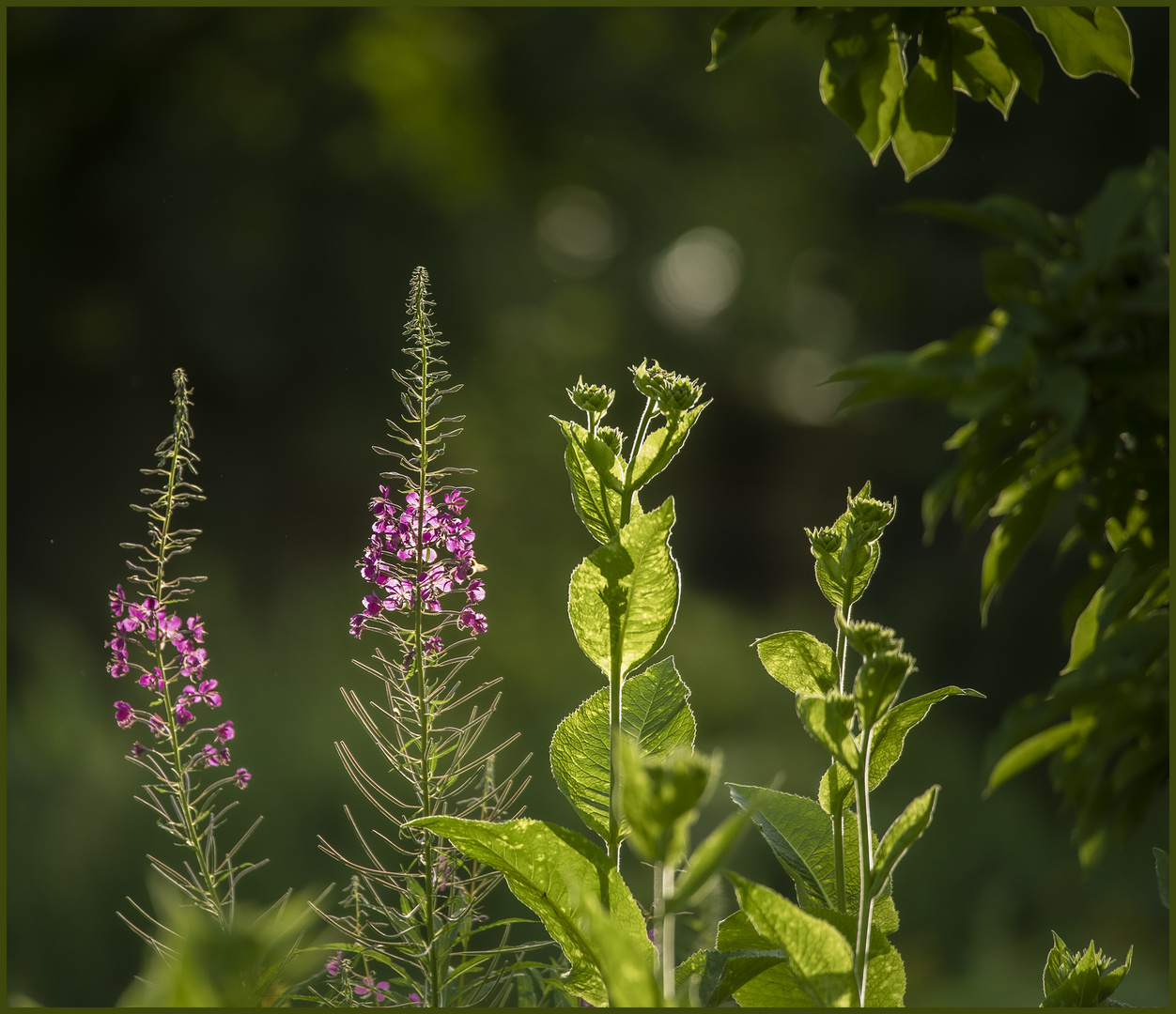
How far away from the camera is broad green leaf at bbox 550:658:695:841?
1.49 ft

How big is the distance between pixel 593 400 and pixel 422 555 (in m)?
0.12

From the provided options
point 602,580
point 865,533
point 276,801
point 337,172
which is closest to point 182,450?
point 602,580

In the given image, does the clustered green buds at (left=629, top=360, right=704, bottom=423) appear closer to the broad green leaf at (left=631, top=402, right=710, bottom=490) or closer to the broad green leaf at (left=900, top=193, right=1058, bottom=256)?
the broad green leaf at (left=631, top=402, right=710, bottom=490)

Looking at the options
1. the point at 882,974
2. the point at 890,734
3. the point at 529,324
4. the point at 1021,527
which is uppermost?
the point at 529,324

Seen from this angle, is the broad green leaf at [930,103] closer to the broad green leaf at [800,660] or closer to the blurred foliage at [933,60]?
the blurred foliage at [933,60]

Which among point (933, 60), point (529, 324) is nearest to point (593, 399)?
point (933, 60)

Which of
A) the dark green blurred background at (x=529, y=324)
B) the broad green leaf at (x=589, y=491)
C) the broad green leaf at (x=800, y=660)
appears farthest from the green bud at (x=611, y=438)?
the dark green blurred background at (x=529, y=324)

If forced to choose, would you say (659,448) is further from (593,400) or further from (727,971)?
(727,971)

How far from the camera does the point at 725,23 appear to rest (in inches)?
15.4

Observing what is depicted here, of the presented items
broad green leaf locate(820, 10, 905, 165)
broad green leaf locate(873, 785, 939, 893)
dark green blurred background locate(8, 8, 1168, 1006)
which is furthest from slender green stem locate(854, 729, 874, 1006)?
dark green blurred background locate(8, 8, 1168, 1006)

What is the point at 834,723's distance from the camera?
354 millimetres

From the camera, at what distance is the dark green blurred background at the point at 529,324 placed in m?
2.35

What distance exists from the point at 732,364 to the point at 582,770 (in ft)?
9.22

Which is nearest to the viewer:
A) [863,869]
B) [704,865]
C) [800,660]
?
[704,865]
